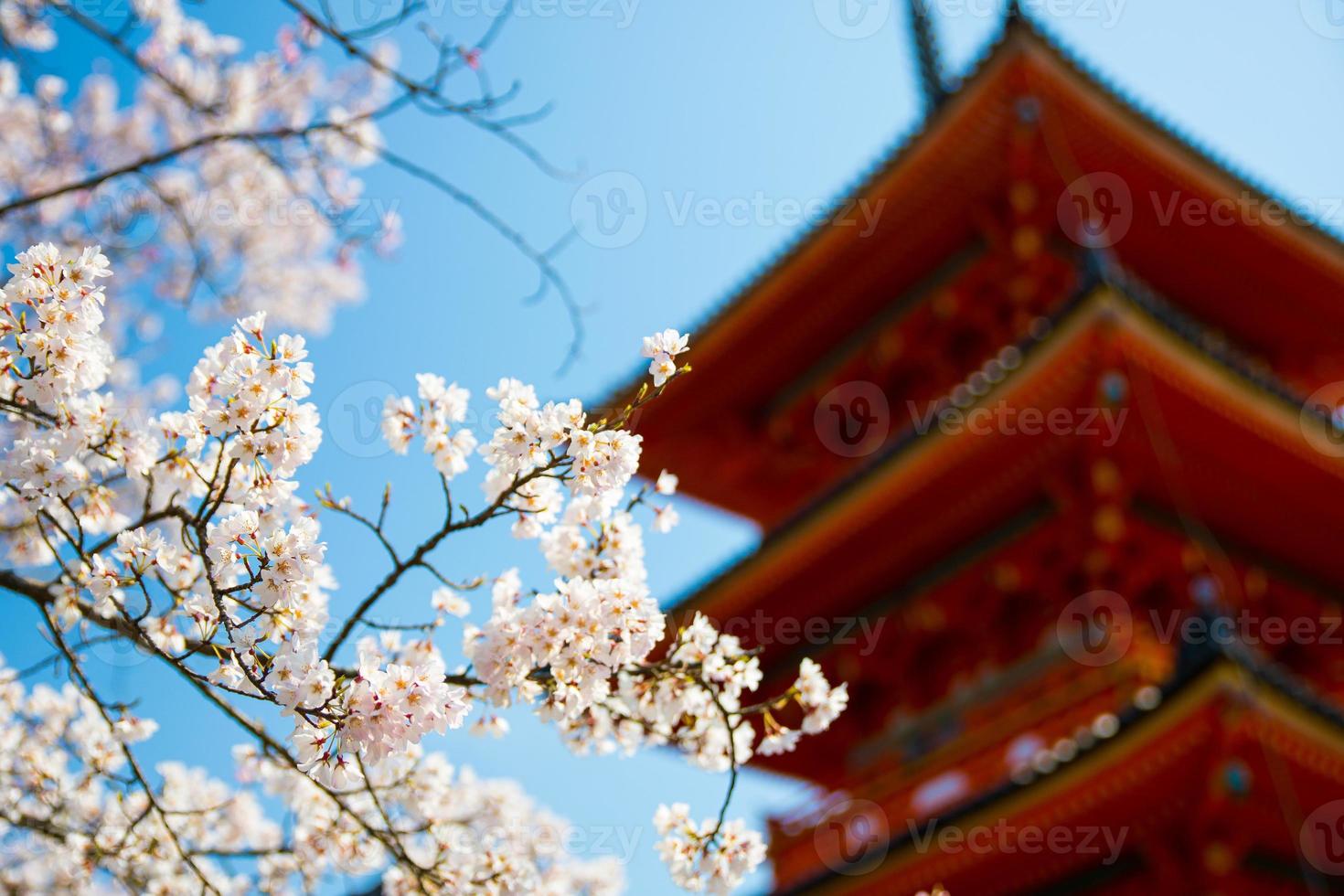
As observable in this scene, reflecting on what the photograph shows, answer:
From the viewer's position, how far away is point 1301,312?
987 cm

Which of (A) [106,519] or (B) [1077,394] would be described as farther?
(B) [1077,394]

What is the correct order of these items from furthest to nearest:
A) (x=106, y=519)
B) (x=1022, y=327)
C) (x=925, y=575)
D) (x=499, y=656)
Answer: (x=1022, y=327)
(x=925, y=575)
(x=106, y=519)
(x=499, y=656)

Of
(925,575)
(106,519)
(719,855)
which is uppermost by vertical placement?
(925,575)

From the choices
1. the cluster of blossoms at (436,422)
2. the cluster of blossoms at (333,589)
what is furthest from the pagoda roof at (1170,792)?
the cluster of blossoms at (436,422)

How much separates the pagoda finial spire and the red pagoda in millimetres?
3089

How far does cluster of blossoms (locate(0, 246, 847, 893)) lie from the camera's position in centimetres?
246

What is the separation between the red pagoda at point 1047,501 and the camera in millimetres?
6070

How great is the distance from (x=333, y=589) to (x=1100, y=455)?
217 inches

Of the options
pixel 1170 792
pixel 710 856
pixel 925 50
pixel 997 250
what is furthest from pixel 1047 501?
pixel 925 50

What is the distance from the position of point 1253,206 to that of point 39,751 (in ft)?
30.6

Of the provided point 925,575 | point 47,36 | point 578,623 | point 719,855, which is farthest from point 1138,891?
point 47,36

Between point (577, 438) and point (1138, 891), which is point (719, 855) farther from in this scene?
point (1138, 891)

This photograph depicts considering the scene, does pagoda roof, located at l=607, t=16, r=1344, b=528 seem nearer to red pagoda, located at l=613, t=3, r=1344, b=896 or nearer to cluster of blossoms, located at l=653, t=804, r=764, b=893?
red pagoda, located at l=613, t=3, r=1344, b=896

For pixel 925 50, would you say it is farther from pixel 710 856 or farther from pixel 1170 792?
pixel 710 856
